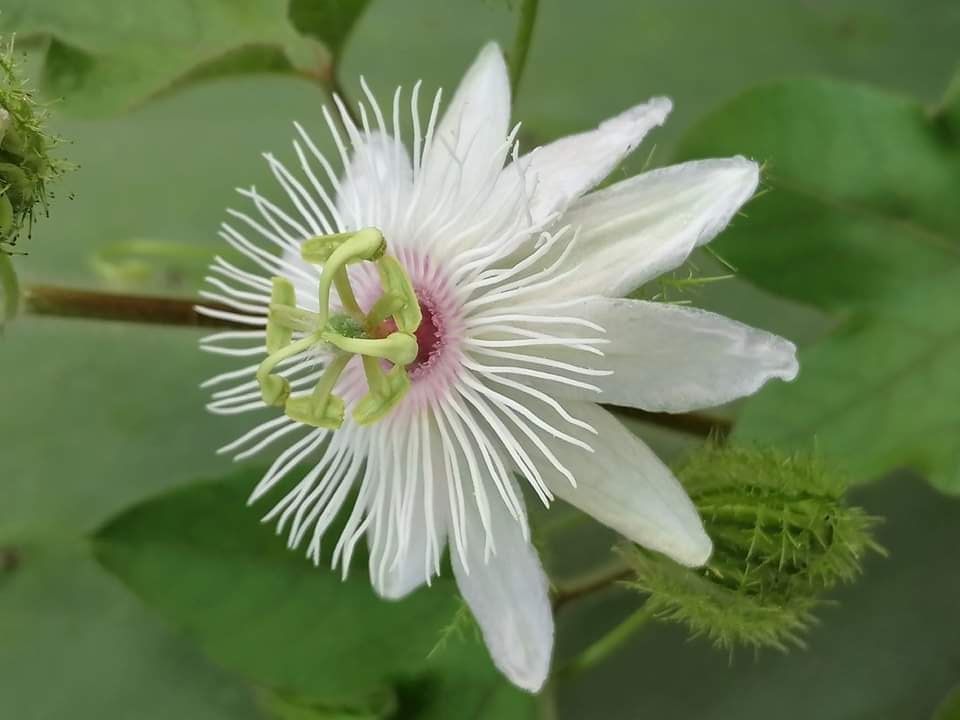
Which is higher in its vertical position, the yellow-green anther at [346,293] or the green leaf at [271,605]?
the yellow-green anther at [346,293]

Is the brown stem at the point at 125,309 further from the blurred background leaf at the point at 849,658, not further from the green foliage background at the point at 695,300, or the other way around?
the blurred background leaf at the point at 849,658

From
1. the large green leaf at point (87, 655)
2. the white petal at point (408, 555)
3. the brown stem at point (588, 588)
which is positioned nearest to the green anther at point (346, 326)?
the white petal at point (408, 555)

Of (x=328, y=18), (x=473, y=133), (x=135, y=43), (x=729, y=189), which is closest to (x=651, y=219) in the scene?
(x=729, y=189)

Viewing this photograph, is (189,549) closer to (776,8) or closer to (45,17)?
(45,17)

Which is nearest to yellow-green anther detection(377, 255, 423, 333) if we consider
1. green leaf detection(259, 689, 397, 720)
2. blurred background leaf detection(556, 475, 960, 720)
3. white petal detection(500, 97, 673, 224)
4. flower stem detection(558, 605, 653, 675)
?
white petal detection(500, 97, 673, 224)

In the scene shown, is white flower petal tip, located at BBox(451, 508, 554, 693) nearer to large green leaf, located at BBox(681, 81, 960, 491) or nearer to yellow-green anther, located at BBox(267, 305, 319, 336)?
yellow-green anther, located at BBox(267, 305, 319, 336)

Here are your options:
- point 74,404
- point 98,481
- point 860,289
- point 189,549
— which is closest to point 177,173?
point 74,404

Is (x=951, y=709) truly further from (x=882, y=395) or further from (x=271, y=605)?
(x=271, y=605)

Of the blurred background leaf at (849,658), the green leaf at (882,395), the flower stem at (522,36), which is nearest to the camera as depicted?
the flower stem at (522,36)

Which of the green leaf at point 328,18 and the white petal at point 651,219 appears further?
the green leaf at point 328,18
